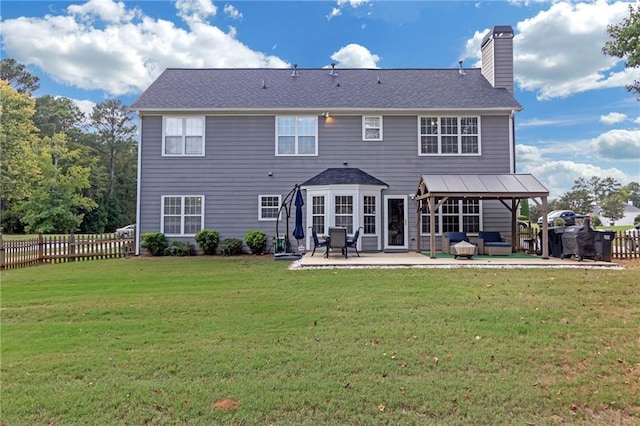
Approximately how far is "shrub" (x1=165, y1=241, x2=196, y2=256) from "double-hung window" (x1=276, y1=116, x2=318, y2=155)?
494 cm

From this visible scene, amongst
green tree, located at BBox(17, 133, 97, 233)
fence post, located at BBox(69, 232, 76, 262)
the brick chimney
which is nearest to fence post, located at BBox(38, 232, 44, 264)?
fence post, located at BBox(69, 232, 76, 262)

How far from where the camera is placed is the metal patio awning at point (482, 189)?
1123cm

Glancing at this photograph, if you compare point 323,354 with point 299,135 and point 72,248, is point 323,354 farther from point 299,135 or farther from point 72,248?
point 72,248

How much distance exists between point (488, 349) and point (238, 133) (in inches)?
472

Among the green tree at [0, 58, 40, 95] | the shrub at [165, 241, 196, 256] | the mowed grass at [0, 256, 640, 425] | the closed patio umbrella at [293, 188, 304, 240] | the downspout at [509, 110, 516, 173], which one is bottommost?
the mowed grass at [0, 256, 640, 425]

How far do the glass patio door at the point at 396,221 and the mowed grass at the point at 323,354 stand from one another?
6.46 metres

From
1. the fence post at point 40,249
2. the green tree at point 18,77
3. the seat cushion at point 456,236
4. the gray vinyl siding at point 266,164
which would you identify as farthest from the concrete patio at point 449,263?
the green tree at point 18,77

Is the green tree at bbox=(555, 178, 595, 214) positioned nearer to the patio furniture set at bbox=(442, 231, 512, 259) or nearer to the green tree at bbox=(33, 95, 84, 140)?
the patio furniture set at bbox=(442, 231, 512, 259)

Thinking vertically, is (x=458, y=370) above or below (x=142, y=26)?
below

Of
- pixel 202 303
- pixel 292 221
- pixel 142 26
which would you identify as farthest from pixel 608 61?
pixel 142 26

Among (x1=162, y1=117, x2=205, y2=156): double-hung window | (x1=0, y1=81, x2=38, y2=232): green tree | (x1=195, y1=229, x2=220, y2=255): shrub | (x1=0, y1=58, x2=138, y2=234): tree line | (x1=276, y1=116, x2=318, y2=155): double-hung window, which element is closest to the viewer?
(x1=195, y1=229, x2=220, y2=255): shrub

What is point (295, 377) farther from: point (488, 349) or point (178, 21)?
point (178, 21)

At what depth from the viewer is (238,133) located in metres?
14.0

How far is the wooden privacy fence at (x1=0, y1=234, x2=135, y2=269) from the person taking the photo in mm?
11090
